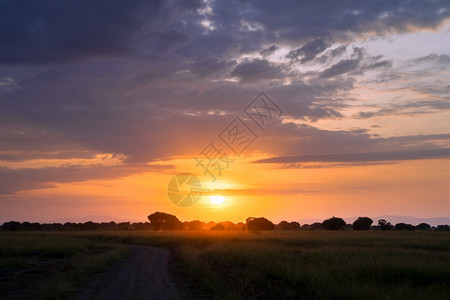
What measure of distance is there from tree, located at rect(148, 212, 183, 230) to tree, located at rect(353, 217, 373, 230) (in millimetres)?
69750

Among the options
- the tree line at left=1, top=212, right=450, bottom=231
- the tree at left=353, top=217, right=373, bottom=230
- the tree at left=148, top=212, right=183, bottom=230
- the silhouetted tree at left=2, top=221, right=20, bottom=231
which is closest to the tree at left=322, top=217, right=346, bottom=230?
the tree line at left=1, top=212, right=450, bottom=231

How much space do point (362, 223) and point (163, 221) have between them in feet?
252

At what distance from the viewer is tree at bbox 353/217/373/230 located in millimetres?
131375

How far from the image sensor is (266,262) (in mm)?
22281

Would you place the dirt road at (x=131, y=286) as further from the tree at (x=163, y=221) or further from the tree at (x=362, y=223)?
the tree at (x=163, y=221)

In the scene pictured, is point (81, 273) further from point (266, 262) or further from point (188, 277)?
point (266, 262)

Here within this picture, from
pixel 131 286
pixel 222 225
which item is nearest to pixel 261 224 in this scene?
pixel 222 225

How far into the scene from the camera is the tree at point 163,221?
168m

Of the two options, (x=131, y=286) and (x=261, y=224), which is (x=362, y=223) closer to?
(x=261, y=224)

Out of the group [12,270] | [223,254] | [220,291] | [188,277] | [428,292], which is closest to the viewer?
[428,292]

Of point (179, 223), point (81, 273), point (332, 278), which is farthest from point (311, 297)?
point (179, 223)

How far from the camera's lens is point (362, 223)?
5192 inches

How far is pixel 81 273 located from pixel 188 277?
5.63 m

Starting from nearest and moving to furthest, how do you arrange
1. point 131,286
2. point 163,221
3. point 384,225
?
point 131,286, point 384,225, point 163,221
